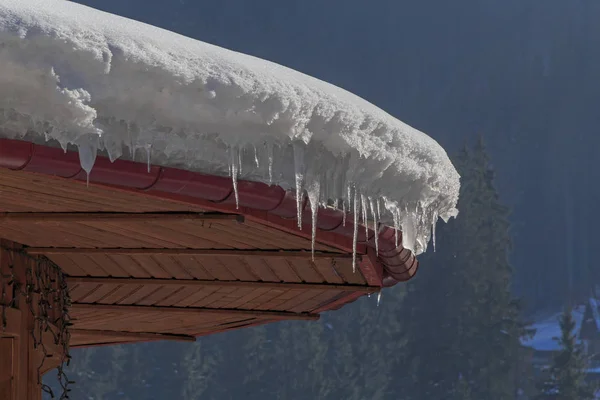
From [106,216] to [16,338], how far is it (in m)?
1.00

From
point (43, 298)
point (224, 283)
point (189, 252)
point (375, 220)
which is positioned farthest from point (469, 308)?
point (375, 220)

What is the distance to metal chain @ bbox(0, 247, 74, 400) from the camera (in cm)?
383

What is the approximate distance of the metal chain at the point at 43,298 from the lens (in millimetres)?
3832

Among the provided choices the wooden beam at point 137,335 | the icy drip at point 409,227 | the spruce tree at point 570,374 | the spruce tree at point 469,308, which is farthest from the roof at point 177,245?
the spruce tree at point 469,308

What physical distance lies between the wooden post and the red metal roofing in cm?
122

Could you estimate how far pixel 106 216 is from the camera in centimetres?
311

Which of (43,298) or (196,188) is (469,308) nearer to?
(43,298)

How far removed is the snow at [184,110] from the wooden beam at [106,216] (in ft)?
1.72

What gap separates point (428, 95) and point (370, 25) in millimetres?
10976

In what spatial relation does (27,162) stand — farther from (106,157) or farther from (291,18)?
(291,18)

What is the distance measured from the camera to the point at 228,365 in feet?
144

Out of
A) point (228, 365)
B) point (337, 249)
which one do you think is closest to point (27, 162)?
point (337, 249)

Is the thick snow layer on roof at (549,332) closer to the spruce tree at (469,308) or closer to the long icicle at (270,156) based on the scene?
the spruce tree at (469,308)

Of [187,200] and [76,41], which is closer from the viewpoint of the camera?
[76,41]
